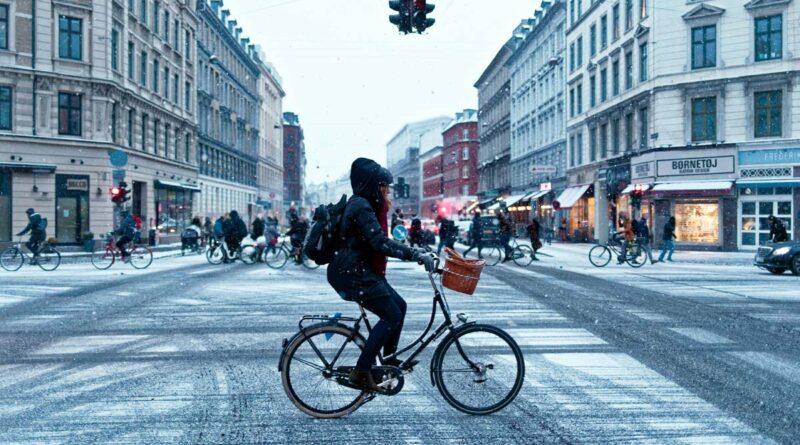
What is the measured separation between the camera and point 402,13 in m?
12.9

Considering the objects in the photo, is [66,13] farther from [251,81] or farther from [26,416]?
[251,81]

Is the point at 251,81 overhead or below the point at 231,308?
overhead

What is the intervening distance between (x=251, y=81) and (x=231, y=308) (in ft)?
207

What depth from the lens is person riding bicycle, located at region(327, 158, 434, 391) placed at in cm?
479

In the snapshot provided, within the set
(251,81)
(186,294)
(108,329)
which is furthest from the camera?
(251,81)

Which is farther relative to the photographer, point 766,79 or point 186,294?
point 766,79

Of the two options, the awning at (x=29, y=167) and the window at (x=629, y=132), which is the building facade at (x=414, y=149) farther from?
the awning at (x=29, y=167)

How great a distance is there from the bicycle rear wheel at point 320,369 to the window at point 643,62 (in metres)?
32.2

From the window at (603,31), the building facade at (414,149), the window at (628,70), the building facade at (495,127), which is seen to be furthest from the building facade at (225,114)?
the building facade at (414,149)

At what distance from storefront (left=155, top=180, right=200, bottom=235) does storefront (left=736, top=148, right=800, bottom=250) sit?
93.3ft

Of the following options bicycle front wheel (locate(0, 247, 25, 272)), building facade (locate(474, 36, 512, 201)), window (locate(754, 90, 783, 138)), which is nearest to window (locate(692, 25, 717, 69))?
window (locate(754, 90, 783, 138))

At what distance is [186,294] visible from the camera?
44.3ft

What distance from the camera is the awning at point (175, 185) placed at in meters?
38.8

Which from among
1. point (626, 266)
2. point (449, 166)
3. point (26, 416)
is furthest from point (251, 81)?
point (26, 416)
